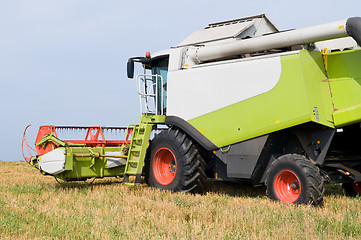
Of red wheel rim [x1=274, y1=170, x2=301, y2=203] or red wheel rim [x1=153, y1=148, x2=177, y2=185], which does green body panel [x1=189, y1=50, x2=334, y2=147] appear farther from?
red wheel rim [x1=153, y1=148, x2=177, y2=185]

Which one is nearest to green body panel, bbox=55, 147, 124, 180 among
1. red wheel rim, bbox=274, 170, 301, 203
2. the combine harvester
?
the combine harvester

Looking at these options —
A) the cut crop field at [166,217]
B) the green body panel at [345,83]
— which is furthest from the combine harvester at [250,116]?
the cut crop field at [166,217]

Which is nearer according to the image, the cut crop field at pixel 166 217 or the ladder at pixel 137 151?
the cut crop field at pixel 166 217

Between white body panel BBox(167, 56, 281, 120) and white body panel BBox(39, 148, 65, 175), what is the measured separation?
207 centimetres

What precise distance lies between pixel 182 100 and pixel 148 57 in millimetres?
1491

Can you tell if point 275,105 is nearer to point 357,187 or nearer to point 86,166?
point 357,187

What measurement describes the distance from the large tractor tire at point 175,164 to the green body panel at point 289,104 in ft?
2.68

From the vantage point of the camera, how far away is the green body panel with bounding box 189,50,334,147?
5.90 m

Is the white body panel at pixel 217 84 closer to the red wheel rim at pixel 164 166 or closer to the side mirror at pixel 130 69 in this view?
the red wheel rim at pixel 164 166

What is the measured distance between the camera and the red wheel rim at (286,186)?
19.4ft

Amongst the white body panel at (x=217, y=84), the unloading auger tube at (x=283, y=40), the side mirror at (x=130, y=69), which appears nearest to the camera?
the unloading auger tube at (x=283, y=40)

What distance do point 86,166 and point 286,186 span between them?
12.5 feet

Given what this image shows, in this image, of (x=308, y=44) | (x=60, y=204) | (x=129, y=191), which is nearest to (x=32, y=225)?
(x=60, y=204)

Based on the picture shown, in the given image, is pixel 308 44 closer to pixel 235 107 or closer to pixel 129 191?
pixel 235 107
